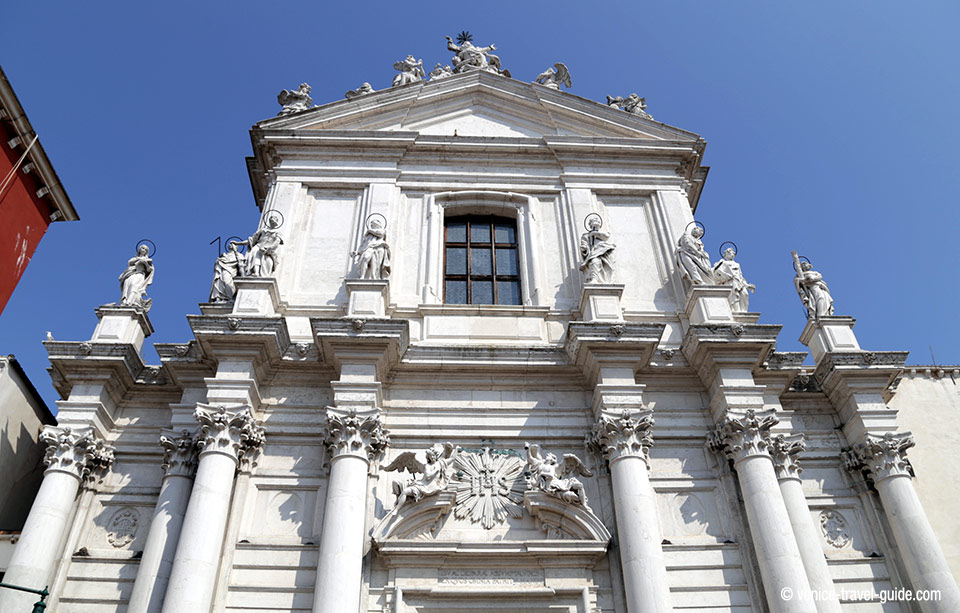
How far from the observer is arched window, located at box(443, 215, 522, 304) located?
14758 millimetres

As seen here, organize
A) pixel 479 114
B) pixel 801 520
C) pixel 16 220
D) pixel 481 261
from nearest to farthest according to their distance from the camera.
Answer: pixel 801 520 → pixel 16 220 → pixel 481 261 → pixel 479 114

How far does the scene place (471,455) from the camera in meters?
11.9

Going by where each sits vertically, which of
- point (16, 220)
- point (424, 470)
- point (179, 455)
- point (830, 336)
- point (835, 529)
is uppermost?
point (16, 220)

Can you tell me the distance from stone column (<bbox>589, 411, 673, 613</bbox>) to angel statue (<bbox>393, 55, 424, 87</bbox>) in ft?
36.5

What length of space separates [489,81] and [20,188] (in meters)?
10.2

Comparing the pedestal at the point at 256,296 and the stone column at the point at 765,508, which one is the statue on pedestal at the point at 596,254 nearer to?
the stone column at the point at 765,508

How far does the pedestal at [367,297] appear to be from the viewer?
12938mm

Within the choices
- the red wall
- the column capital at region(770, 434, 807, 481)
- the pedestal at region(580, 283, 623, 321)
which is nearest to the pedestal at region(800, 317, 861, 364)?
the column capital at region(770, 434, 807, 481)

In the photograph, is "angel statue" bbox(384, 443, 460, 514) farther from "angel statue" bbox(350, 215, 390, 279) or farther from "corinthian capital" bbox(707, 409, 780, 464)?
"corinthian capital" bbox(707, 409, 780, 464)

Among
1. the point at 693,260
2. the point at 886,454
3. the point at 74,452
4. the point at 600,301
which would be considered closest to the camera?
the point at 74,452

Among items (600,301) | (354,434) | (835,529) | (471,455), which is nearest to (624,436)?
(471,455)

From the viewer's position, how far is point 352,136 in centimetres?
1641

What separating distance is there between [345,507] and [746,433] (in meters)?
6.03

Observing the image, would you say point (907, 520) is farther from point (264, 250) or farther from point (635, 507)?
point (264, 250)
